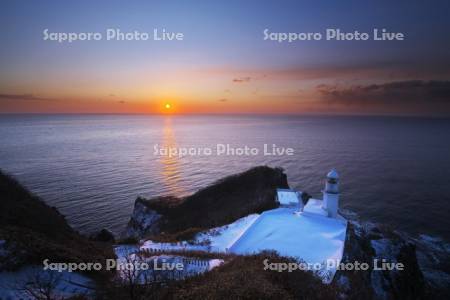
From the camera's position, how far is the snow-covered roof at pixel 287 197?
23.9 metres

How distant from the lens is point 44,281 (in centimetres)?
944

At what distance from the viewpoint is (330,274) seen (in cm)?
1238

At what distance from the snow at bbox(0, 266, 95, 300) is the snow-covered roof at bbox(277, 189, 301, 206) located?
1716cm

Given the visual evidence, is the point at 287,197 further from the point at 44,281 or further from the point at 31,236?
the point at 44,281

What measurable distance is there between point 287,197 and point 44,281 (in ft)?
66.2

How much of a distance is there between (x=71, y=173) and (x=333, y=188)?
5080cm

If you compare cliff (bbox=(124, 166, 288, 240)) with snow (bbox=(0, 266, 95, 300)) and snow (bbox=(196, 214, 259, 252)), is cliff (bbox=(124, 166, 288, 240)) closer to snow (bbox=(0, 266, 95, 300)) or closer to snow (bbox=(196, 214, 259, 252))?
snow (bbox=(196, 214, 259, 252))

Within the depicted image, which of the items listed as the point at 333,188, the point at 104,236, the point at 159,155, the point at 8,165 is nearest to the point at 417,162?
the point at 333,188

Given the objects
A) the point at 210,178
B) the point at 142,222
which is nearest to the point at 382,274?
the point at 142,222

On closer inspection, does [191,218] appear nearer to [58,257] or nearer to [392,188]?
[58,257]

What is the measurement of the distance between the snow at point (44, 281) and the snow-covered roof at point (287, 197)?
17164 millimetres

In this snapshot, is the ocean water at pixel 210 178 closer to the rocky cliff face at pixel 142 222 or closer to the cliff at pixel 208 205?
the rocky cliff face at pixel 142 222

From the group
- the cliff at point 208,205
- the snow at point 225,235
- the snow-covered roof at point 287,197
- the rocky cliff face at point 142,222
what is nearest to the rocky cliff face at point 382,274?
the snow-covered roof at point 287,197

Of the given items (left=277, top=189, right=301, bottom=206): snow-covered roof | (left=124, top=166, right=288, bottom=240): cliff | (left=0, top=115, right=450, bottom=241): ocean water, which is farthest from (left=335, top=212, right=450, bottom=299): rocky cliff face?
(left=0, top=115, right=450, bottom=241): ocean water
